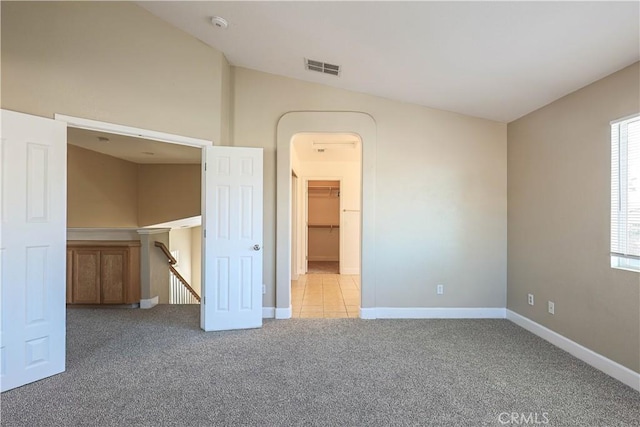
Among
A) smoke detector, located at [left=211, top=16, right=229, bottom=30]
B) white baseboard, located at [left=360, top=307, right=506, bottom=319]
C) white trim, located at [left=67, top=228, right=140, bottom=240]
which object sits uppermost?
smoke detector, located at [left=211, top=16, right=229, bottom=30]

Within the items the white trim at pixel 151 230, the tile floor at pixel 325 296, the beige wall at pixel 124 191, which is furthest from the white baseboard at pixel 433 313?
the beige wall at pixel 124 191

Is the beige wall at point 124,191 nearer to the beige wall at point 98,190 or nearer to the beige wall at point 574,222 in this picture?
the beige wall at point 98,190

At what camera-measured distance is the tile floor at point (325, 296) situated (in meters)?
4.21

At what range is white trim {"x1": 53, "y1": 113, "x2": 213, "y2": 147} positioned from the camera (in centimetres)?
268

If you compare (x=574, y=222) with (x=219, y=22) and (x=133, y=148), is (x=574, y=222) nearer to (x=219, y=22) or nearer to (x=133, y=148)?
(x=219, y=22)

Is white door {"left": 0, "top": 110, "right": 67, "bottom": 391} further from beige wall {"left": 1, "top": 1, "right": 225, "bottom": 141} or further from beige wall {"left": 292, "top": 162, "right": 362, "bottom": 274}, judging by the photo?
beige wall {"left": 292, "top": 162, "right": 362, "bottom": 274}

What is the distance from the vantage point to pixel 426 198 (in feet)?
13.0

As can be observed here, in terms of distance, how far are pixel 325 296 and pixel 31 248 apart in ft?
11.9

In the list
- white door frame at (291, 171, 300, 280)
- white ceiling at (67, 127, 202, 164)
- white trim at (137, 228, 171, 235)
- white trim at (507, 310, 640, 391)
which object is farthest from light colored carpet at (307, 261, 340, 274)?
white trim at (507, 310, 640, 391)

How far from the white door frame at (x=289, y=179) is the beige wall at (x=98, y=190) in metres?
3.82

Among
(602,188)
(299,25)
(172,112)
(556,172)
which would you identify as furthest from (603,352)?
(172,112)

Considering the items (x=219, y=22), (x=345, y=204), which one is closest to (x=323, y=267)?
(x=345, y=204)

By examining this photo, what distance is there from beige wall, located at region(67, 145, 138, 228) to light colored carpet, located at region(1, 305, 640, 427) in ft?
8.95

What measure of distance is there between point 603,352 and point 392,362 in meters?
1.75
